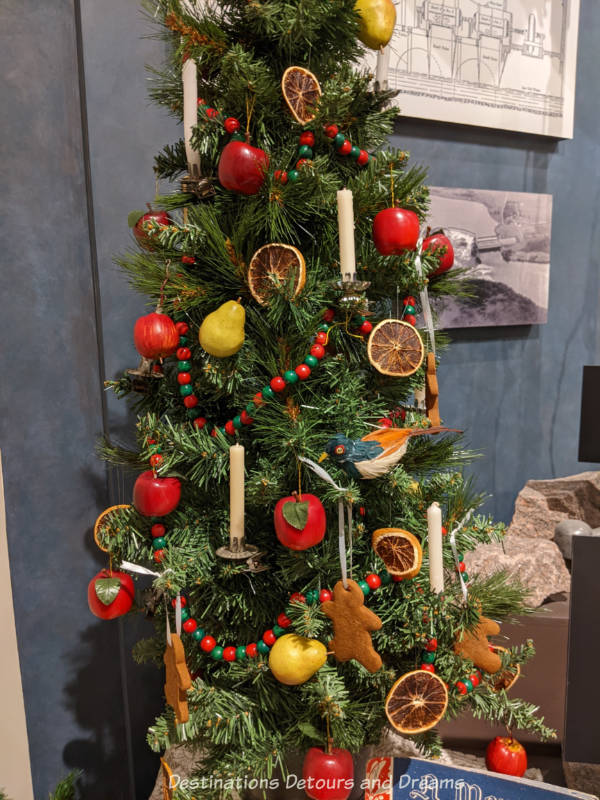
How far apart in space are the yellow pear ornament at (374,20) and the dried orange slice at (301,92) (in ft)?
0.33

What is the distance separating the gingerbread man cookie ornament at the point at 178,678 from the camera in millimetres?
678

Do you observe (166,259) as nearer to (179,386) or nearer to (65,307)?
(179,386)

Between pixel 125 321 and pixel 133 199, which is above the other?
pixel 133 199

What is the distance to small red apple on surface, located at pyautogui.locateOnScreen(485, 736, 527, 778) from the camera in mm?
885

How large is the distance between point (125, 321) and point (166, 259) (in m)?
0.32

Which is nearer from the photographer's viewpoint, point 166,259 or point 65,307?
point 166,259

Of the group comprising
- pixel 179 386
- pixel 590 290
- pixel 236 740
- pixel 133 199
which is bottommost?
pixel 236 740

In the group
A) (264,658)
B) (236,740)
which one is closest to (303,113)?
(264,658)

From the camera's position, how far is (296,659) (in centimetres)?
65

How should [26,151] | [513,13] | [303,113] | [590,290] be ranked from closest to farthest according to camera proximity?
[303,113]
[26,151]
[513,13]
[590,290]

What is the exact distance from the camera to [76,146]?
0.98m

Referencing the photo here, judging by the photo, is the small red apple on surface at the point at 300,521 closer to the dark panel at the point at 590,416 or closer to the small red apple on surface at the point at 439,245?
the small red apple on surface at the point at 439,245

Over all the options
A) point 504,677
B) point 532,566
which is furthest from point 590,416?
point 504,677

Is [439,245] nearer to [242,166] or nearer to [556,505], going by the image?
[242,166]
